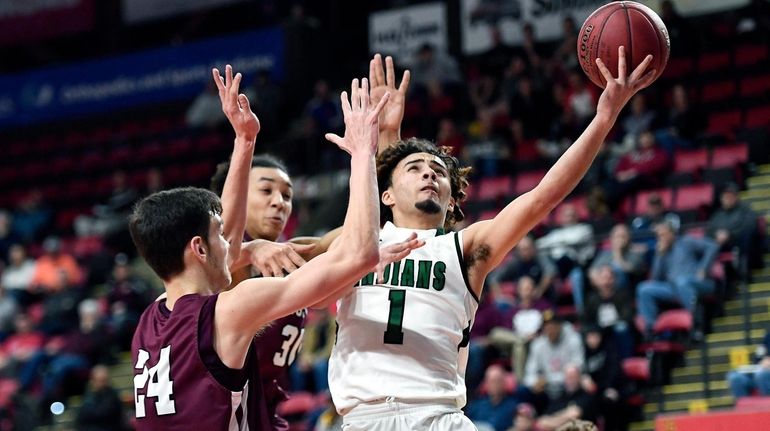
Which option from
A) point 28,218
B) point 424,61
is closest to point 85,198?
point 28,218

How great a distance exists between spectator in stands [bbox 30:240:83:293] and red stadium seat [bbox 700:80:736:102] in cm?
904

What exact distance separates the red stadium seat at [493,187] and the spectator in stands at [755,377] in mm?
5243

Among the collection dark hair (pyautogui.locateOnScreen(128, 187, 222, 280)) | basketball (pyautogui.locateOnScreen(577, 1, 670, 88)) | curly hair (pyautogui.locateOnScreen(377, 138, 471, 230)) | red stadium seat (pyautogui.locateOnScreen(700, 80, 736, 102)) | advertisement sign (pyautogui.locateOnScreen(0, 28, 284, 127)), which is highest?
advertisement sign (pyautogui.locateOnScreen(0, 28, 284, 127))

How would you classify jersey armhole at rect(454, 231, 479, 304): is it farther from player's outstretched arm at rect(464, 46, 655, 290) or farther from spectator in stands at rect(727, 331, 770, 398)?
spectator in stands at rect(727, 331, 770, 398)

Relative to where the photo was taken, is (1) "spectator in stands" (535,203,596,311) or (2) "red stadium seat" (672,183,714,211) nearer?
(1) "spectator in stands" (535,203,596,311)

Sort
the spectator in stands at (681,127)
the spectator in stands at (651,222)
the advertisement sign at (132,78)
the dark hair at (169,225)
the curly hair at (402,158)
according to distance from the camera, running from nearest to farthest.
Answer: the dark hair at (169,225) < the curly hair at (402,158) < the spectator in stands at (651,222) < the spectator in stands at (681,127) < the advertisement sign at (132,78)

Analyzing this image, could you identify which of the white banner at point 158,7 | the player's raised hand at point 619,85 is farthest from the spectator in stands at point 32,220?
the player's raised hand at point 619,85

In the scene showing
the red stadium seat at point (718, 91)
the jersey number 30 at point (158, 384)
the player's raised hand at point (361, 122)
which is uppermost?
the red stadium seat at point (718, 91)

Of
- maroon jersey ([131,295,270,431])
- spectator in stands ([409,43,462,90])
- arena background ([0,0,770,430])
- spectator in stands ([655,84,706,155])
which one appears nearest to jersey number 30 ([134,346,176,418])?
maroon jersey ([131,295,270,431])

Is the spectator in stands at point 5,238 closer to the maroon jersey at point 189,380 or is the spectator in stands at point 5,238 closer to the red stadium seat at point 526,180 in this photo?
the red stadium seat at point 526,180

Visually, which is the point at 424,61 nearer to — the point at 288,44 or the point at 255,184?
the point at 288,44

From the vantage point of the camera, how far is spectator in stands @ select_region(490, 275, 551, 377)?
11703mm

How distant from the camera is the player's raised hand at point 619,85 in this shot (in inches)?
190

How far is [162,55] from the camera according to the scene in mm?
21703
